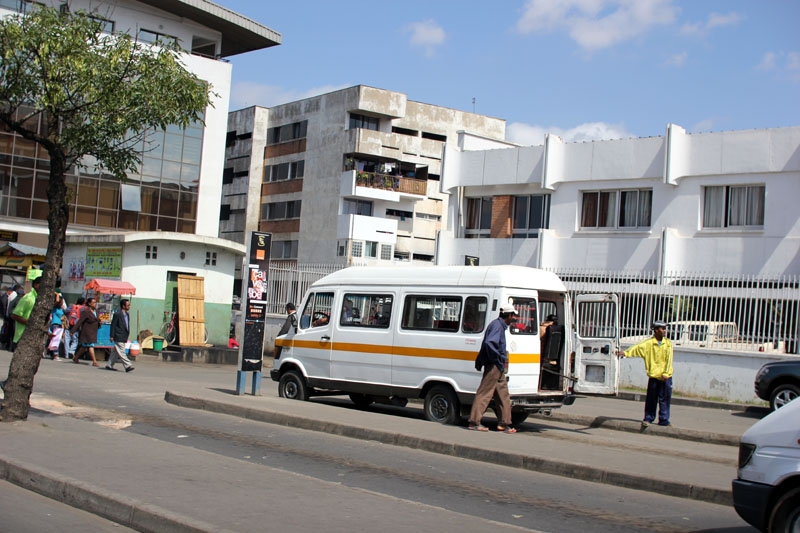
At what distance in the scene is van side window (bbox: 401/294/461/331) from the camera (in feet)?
46.2

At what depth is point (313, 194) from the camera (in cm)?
6216

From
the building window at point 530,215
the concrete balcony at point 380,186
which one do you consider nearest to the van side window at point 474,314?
the building window at point 530,215

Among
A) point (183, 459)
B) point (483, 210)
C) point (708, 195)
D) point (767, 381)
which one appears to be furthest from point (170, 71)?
point (483, 210)

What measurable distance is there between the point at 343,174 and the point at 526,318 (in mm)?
46595

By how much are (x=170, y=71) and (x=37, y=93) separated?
1696mm

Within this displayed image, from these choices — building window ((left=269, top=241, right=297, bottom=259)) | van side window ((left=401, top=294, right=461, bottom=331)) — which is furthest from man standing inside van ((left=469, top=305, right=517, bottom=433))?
building window ((left=269, top=241, right=297, bottom=259))

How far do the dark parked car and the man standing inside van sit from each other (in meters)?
7.93

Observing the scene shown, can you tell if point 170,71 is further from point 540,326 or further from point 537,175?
point 537,175

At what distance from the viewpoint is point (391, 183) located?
60781 millimetres

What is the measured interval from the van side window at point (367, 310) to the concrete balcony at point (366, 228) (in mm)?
43151

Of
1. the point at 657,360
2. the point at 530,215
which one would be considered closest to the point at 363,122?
the point at 530,215

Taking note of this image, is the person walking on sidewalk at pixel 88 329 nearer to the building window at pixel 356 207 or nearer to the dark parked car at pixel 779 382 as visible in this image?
the dark parked car at pixel 779 382

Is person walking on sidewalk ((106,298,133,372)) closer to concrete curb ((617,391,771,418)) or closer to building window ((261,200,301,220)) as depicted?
concrete curb ((617,391,771,418))

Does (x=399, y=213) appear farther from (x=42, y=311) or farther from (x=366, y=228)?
(x=42, y=311)
